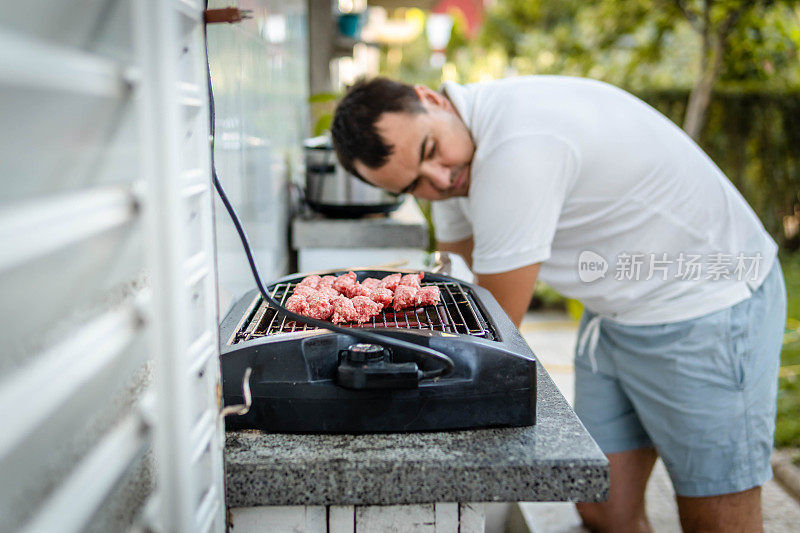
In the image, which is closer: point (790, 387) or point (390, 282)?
point (390, 282)

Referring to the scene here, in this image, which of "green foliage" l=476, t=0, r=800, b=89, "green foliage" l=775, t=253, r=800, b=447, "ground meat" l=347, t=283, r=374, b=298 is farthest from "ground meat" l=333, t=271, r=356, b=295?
"green foliage" l=476, t=0, r=800, b=89

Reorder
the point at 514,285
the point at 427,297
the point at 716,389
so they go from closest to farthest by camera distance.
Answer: the point at 427,297 → the point at 514,285 → the point at 716,389

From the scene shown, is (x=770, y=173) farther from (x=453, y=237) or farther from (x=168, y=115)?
(x=168, y=115)

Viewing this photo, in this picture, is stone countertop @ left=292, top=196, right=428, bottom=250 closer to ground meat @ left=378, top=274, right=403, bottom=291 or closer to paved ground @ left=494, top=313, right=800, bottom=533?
paved ground @ left=494, top=313, right=800, bottom=533

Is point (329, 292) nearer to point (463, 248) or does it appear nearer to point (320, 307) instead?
point (320, 307)

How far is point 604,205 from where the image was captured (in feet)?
5.57

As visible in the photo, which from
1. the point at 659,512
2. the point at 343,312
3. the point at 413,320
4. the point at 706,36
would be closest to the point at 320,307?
the point at 343,312

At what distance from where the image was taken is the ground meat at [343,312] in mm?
1167

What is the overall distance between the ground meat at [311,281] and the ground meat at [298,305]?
0.41 feet

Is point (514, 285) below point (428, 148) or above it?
below

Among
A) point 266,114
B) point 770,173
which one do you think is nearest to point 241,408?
point 266,114

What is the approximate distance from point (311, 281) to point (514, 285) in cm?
48

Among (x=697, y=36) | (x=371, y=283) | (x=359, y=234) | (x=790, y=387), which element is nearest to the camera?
(x=371, y=283)

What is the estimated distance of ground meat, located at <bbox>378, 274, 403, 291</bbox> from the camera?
1.35 metres
